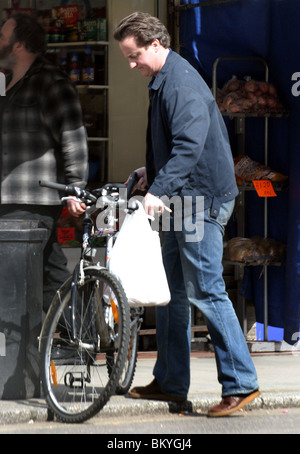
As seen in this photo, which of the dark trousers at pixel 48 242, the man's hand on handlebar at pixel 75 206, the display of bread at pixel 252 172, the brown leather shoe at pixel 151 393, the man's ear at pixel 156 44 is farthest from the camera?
the display of bread at pixel 252 172

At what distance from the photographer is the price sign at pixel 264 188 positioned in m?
7.48

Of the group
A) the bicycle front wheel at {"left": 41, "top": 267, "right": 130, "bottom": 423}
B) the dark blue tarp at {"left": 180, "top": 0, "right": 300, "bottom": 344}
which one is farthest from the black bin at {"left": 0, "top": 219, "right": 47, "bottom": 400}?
the dark blue tarp at {"left": 180, "top": 0, "right": 300, "bottom": 344}

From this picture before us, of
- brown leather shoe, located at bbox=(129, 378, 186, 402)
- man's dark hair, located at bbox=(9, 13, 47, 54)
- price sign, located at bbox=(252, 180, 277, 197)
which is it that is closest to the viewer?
brown leather shoe, located at bbox=(129, 378, 186, 402)

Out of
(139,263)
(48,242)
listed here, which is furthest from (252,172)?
(139,263)

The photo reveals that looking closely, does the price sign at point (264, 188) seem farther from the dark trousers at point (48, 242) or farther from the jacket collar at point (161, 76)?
the jacket collar at point (161, 76)

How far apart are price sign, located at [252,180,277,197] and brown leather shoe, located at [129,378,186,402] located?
2.13 m

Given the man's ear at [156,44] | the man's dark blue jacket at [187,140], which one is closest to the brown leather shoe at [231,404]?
the man's dark blue jacket at [187,140]

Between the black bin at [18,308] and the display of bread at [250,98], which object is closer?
the black bin at [18,308]

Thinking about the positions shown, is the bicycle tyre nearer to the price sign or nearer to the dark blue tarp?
the price sign

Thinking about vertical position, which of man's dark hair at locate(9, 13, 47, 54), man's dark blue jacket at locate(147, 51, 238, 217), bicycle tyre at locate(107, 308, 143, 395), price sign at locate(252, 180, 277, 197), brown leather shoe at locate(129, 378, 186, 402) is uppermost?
man's dark hair at locate(9, 13, 47, 54)

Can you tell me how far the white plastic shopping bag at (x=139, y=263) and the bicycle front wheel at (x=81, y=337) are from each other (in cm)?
9

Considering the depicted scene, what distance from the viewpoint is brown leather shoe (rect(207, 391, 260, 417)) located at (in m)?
5.40

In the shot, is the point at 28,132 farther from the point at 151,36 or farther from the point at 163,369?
the point at 163,369

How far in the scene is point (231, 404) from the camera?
5406mm
